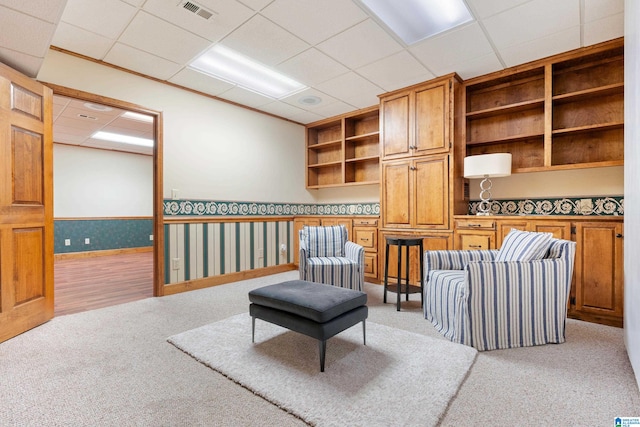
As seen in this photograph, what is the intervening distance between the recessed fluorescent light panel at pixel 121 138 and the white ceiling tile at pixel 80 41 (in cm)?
342

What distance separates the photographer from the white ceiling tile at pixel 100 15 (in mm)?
2332

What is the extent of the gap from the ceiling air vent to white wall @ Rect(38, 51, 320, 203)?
1477 millimetres

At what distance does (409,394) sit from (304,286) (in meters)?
0.97

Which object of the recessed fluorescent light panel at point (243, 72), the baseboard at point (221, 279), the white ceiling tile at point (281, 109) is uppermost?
the recessed fluorescent light panel at point (243, 72)

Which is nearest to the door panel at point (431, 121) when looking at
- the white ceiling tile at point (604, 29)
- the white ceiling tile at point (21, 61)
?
the white ceiling tile at point (604, 29)

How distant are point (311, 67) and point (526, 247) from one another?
2.68 meters

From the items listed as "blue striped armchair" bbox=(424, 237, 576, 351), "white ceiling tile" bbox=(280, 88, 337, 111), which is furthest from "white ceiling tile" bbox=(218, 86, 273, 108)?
"blue striped armchair" bbox=(424, 237, 576, 351)

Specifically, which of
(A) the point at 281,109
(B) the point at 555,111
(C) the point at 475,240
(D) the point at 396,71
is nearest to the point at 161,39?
(A) the point at 281,109

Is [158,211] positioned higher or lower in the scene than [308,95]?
lower

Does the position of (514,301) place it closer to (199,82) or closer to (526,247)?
(526,247)

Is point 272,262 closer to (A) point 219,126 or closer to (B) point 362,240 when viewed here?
Result: (B) point 362,240

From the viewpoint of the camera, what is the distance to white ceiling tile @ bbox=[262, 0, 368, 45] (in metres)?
2.37

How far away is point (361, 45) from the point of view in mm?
2930

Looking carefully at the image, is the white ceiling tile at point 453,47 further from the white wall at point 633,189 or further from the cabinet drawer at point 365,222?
the cabinet drawer at point 365,222
